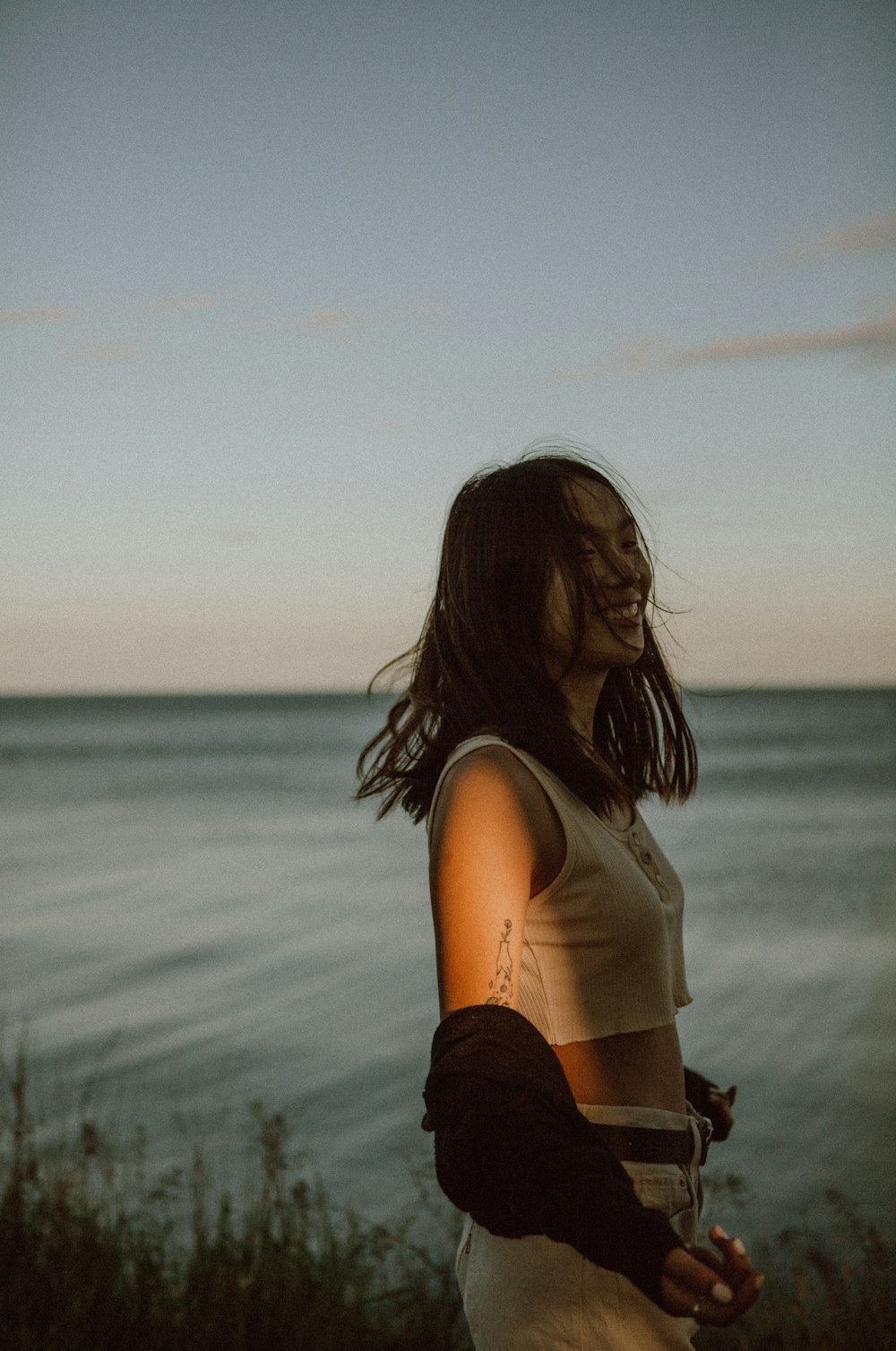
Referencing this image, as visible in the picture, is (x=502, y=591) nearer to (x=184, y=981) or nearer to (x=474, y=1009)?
(x=474, y=1009)

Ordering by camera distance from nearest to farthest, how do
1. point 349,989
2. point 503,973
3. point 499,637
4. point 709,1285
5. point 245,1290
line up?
point 709,1285
point 503,973
point 499,637
point 245,1290
point 349,989

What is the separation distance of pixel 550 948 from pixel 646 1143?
321 mm

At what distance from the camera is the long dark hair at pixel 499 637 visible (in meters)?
1.84

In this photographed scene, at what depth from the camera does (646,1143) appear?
1752 millimetres

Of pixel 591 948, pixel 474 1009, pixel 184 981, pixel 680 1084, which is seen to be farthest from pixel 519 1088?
pixel 184 981

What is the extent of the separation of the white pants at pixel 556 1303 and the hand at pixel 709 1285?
369 mm

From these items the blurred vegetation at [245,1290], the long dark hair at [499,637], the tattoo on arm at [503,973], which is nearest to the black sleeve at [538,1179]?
the tattoo on arm at [503,973]

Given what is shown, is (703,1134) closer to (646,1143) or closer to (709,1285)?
(646,1143)

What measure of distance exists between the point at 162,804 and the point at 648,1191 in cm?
3645

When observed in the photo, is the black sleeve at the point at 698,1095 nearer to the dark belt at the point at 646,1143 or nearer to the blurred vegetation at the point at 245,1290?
the dark belt at the point at 646,1143

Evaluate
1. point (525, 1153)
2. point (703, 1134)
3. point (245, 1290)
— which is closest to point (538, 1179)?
point (525, 1153)

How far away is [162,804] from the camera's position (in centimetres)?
3697

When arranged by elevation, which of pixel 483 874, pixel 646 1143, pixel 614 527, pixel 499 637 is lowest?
pixel 646 1143

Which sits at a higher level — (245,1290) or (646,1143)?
(646,1143)
